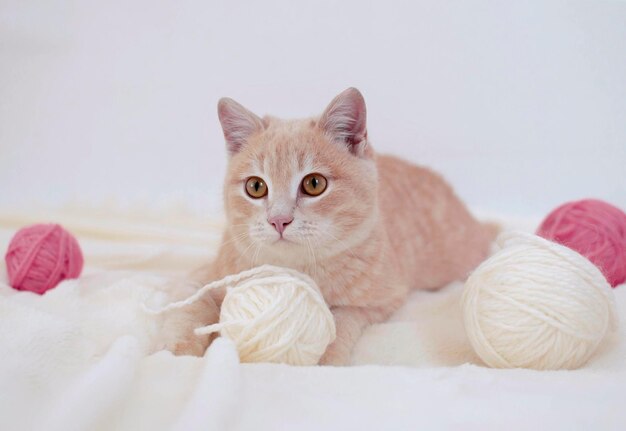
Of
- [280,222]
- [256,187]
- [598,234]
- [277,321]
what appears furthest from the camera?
[598,234]

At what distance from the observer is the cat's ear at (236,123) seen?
1.74m

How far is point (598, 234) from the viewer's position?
6.18ft

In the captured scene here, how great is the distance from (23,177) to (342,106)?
1947 mm

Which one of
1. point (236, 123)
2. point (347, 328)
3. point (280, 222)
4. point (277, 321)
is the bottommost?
point (347, 328)

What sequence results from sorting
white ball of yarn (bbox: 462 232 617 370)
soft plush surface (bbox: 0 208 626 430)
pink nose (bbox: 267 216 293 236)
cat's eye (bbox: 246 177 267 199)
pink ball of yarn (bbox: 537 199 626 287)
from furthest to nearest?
pink ball of yarn (bbox: 537 199 626 287) < cat's eye (bbox: 246 177 267 199) < pink nose (bbox: 267 216 293 236) < white ball of yarn (bbox: 462 232 617 370) < soft plush surface (bbox: 0 208 626 430)

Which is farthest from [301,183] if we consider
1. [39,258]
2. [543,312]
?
[39,258]

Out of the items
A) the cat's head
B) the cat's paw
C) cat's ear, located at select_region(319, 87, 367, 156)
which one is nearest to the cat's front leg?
the cat's head

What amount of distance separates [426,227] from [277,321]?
115cm

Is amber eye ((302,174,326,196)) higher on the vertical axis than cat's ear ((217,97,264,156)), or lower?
lower

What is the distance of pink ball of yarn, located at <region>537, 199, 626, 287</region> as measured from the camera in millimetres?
1876

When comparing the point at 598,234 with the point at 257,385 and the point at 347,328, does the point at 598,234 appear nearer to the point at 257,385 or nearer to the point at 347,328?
the point at 347,328

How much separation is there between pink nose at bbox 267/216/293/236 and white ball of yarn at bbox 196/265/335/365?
106 millimetres

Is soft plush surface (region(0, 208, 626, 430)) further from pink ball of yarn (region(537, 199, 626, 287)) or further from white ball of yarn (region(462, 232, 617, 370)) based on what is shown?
pink ball of yarn (region(537, 199, 626, 287))

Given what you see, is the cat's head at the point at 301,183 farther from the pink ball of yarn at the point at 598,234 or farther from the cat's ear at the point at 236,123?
the pink ball of yarn at the point at 598,234
